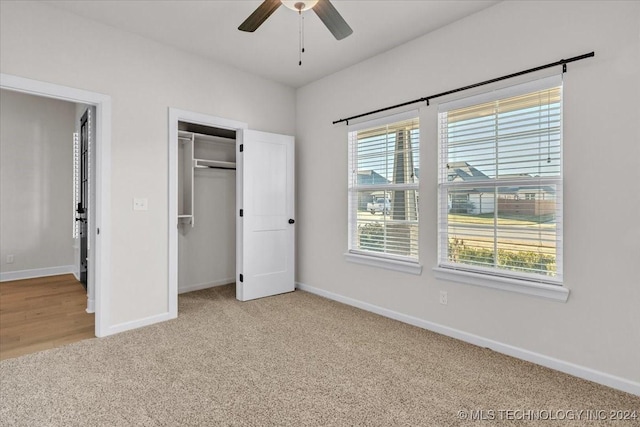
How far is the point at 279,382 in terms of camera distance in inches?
84.2

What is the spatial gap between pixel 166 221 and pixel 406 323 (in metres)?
2.57

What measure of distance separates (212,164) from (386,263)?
2.68 m

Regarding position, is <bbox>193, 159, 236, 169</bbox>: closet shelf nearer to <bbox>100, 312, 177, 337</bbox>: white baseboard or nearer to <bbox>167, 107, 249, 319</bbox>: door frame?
<bbox>167, 107, 249, 319</bbox>: door frame

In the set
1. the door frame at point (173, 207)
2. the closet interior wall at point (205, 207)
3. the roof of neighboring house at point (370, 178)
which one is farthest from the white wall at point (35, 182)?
the roof of neighboring house at point (370, 178)

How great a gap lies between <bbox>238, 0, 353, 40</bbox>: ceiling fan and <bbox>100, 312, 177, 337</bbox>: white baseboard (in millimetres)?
2691

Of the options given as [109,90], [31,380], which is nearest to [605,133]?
[109,90]

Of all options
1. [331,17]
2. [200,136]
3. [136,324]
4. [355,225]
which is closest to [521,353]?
[355,225]

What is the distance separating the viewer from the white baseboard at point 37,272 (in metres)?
4.90

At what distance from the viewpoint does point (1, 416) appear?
177cm

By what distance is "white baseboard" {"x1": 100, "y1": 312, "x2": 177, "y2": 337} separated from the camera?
2.95 metres

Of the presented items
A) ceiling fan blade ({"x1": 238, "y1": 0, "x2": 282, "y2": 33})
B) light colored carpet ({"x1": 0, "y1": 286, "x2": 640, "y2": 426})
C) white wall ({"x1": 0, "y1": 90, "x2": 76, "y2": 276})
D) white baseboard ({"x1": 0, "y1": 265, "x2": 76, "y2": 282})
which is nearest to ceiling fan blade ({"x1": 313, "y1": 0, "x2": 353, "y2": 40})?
ceiling fan blade ({"x1": 238, "y1": 0, "x2": 282, "y2": 33})

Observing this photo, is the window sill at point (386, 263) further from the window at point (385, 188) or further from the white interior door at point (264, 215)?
the white interior door at point (264, 215)

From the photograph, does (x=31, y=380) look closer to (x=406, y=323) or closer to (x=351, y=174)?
(x=406, y=323)

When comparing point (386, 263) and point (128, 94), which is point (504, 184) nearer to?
point (386, 263)
